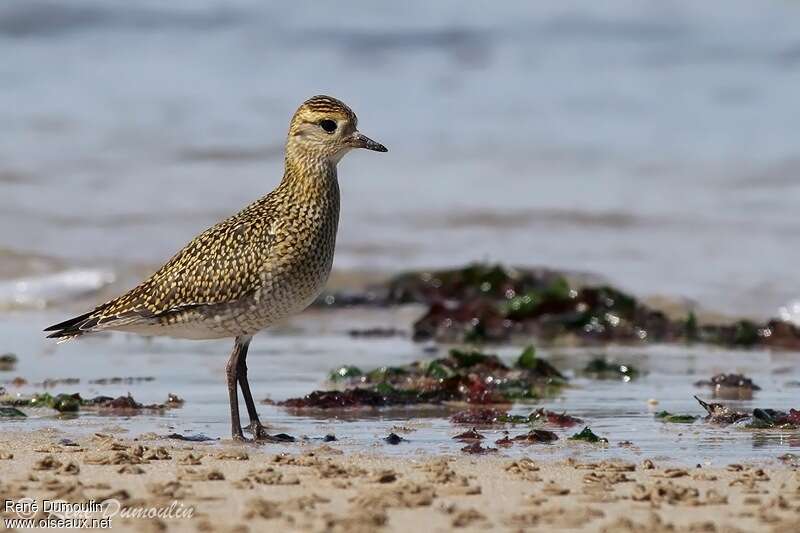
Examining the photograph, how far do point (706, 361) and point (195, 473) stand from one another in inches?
204

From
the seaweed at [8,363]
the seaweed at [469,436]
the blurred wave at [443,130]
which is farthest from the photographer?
the blurred wave at [443,130]

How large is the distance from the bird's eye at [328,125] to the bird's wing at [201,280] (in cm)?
64

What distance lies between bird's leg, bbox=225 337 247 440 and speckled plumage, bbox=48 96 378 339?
107 millimetres

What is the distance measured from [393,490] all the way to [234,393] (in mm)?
2093

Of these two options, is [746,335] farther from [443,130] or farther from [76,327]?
[443,130]

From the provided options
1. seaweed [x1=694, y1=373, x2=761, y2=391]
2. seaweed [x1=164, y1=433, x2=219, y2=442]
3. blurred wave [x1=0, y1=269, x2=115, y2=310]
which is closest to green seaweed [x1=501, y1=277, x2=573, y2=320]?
seaweed [x1=694, y1=373, x2=761, y2=391]

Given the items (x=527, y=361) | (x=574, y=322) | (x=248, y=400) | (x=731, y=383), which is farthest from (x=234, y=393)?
(x=574, y=322)

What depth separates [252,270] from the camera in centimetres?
730

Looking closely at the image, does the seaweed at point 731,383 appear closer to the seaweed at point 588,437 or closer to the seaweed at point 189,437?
the seaweed at point 588,437

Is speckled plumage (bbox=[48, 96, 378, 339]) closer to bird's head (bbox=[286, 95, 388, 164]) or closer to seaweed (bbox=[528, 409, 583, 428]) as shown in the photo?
bird's head (bbox=[286, 95, 388, 164])

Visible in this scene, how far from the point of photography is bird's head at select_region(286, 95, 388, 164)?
784cm

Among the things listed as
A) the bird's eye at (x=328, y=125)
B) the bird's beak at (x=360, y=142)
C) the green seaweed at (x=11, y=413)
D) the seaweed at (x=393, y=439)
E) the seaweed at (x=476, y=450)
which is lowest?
the seaweed at (x=476, y=450)

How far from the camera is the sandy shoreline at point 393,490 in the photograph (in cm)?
491

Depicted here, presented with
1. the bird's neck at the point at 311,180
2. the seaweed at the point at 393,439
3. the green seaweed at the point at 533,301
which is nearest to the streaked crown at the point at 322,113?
the bird's neck at the point at 311,180
